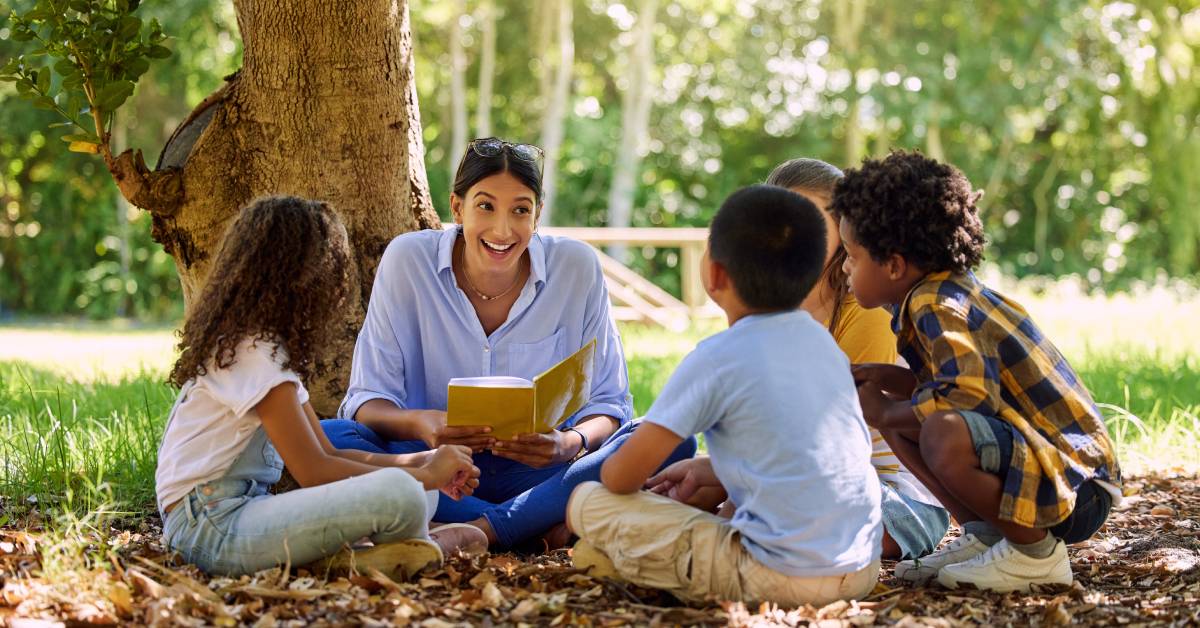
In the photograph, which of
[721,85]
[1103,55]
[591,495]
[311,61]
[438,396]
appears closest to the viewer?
[591,495]

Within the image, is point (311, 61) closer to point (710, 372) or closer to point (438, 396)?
Answer: point (438, 396)

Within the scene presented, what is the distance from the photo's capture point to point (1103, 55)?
18219 mm

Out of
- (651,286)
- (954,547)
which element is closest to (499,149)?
(954,547)

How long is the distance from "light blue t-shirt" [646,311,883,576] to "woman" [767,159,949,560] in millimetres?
782

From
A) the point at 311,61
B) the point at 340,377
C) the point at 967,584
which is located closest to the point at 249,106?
the point at 311,61

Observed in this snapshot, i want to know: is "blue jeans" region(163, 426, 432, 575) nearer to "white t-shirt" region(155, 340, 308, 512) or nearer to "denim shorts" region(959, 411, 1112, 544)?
"white t-shirt" region(155, 340, 308, 512)

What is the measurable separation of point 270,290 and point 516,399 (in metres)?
0.73

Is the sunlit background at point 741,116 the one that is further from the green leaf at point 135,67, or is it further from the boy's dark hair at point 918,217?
the boy's dark hair at point 918,217

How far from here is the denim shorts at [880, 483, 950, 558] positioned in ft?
11.4

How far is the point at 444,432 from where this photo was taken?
3.40m

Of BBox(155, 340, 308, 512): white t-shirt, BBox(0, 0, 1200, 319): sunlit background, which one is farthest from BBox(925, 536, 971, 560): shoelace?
BBox(0, 0, 1200, 319): sunlit background

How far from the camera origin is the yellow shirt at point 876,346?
3629mm

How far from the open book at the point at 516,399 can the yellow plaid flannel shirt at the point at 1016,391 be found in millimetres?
979

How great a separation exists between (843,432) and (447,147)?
58.5ft
